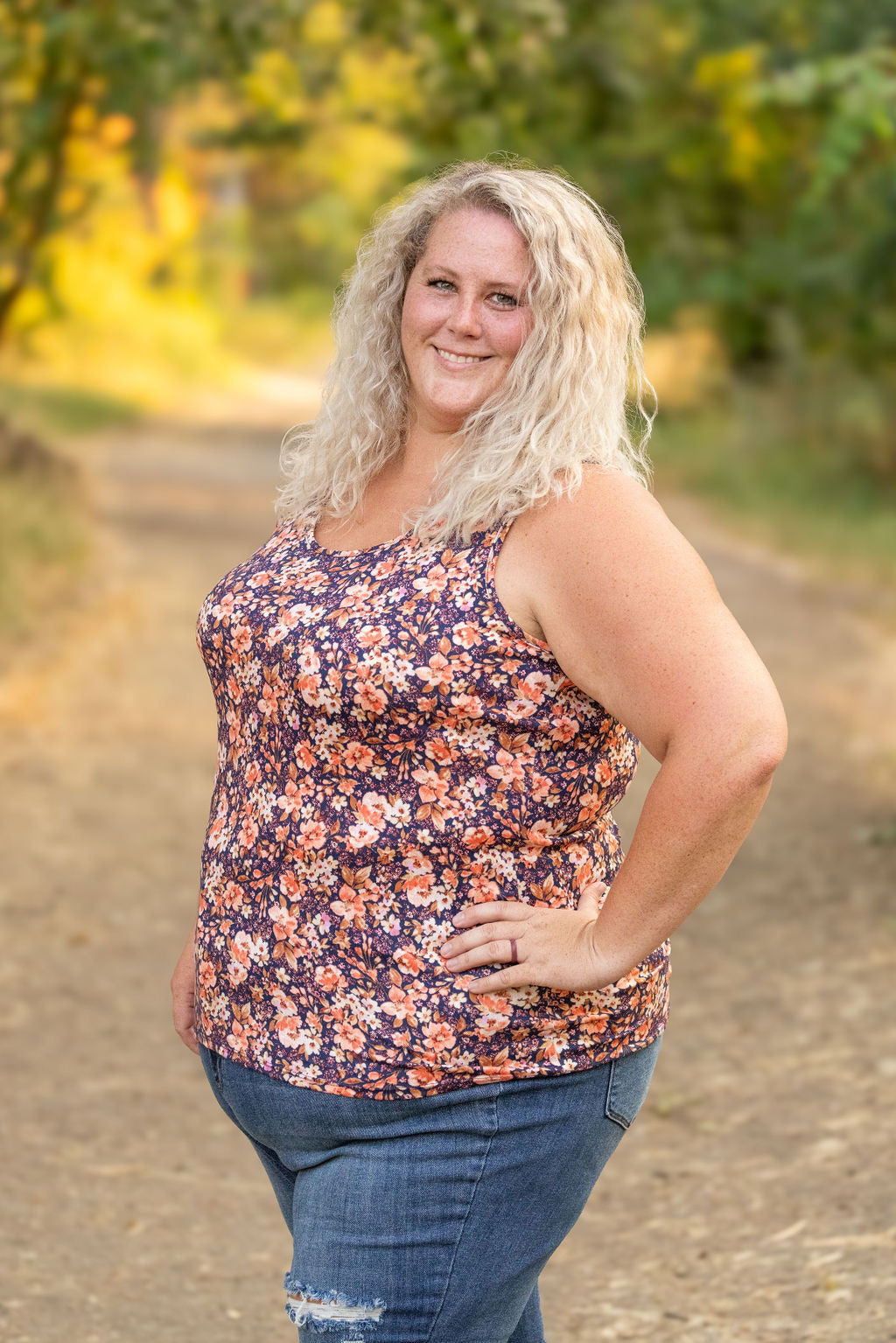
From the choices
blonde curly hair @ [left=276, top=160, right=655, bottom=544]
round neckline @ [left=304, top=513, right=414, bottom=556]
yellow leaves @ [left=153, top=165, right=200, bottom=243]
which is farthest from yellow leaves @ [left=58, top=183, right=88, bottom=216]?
yellow leaves @ [left=153, top=165, right=200, bottom=243]

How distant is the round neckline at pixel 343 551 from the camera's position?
1.89 m

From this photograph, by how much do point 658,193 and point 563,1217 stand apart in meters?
16.9

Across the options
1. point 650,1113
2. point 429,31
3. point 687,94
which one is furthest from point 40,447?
point 650,1113

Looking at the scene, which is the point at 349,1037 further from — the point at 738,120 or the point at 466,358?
the point at 738,120

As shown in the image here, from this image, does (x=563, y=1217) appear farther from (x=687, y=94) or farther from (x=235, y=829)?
(x=687, y=94)

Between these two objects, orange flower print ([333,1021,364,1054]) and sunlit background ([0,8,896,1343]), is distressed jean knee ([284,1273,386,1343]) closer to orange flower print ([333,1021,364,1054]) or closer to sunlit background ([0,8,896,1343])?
orange flower print ([333,1021,364,1054])

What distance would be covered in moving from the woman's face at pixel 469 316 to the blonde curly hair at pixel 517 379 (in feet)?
0.06

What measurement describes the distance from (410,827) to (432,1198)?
407mm

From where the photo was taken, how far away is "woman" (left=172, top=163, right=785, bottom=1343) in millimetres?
1718

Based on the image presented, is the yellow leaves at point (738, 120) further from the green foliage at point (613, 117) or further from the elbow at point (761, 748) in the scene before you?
the elbow at point (761, 748)

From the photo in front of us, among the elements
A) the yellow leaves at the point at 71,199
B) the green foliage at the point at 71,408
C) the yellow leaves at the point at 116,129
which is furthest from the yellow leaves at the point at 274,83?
the green foliage at the point at 71,408

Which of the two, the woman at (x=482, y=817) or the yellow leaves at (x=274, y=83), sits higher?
the yellow leaves at (x=274, y=83)

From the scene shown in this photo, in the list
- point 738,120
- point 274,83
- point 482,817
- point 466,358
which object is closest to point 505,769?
point 482,817

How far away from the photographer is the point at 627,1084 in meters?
1.88
